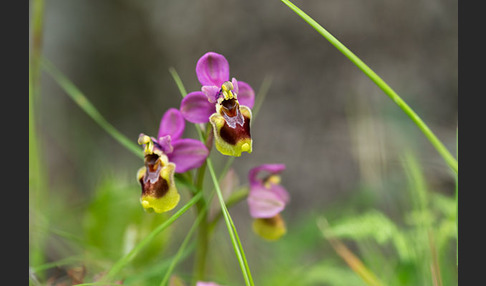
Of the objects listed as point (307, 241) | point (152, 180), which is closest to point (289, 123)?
point (307, 241)

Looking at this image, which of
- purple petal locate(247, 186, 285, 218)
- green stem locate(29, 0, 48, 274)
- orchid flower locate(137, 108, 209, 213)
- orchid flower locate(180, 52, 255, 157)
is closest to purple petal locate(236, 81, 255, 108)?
orchid flower locate(180, 52, 255, 157)

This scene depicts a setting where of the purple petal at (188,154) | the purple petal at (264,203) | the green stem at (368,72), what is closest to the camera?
the green stem at (368,72)

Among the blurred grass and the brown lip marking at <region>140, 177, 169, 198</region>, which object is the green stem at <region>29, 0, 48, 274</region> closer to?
the blurred grass

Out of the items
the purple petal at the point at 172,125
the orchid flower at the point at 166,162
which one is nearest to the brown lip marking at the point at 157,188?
the orchid flower at the point at 166,162

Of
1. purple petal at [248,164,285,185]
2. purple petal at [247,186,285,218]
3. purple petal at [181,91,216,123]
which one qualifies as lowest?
purple petal at [247,186,285,218]

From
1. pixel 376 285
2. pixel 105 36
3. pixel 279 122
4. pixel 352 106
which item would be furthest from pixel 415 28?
pixel 105 36

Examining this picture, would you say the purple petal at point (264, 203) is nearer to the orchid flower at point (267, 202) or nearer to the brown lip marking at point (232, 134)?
the orchid flower at point (267, 202)
